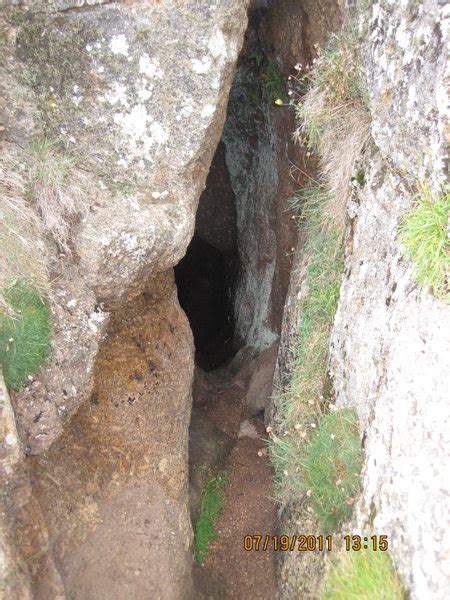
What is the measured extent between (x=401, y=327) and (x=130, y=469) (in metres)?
2.59

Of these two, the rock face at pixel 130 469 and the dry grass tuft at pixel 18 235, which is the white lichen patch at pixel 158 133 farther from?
the rock face at pixel 130 469

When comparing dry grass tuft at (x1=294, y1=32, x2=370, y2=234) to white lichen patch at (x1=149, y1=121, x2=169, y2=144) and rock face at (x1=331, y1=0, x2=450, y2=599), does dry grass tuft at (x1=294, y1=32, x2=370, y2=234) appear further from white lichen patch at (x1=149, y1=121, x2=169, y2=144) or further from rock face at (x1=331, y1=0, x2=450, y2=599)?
white lichen patch at (x1=149, y1=121, x2=169, y2=144)

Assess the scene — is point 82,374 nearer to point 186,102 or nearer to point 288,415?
point 288,415

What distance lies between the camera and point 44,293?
3627 mm

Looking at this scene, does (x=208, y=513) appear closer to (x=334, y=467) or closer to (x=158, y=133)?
(x=334, y=467)

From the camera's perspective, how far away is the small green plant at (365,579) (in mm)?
2652

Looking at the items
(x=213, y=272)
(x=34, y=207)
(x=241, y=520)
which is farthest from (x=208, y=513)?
(x=213, y=272)

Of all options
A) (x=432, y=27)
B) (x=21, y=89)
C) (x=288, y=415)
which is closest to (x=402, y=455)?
(x=288, y=415)

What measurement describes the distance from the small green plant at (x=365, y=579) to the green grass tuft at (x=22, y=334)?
2.23 metres

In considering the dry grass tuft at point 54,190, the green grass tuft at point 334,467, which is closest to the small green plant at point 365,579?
the green grass tuft at point 334,467

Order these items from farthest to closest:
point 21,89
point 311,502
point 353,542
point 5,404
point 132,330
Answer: point 132,330 < point 311,502 < point 21,89 < point 5,404 < point 353,542

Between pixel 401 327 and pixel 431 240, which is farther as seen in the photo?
pixel 401 327

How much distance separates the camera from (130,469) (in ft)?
14.8

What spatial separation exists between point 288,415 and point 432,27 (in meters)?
2.81
